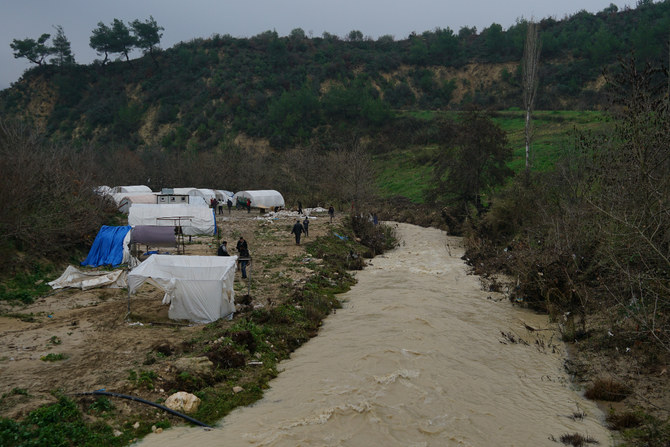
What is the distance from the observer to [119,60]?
99.2 metres

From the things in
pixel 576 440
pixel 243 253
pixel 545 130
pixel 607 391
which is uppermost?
pixel 545 130

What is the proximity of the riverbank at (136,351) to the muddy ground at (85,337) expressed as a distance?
3 cm

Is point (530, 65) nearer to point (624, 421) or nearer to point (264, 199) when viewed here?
point (264, 199)

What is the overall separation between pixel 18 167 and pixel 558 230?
20.8 m

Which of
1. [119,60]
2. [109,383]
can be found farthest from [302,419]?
[119,60]

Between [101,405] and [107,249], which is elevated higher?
[107,249]

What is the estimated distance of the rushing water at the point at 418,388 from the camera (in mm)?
8203

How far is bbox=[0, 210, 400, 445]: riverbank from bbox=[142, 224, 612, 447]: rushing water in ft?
1.78

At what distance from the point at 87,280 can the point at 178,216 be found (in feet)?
37.6

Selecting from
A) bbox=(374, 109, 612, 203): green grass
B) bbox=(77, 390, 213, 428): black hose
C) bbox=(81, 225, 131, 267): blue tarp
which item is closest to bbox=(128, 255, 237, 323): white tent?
bbox=(77, 390, 213, 428): black hose

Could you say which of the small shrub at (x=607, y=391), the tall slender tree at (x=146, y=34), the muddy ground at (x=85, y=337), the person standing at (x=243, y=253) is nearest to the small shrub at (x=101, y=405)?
the muddy ground at (x=85, y=337)

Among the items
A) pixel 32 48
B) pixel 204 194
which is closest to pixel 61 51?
pixel 32 48

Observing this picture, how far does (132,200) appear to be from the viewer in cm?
3756

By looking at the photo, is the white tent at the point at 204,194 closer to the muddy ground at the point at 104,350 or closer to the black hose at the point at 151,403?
the muddy ground at the point at 104,350
